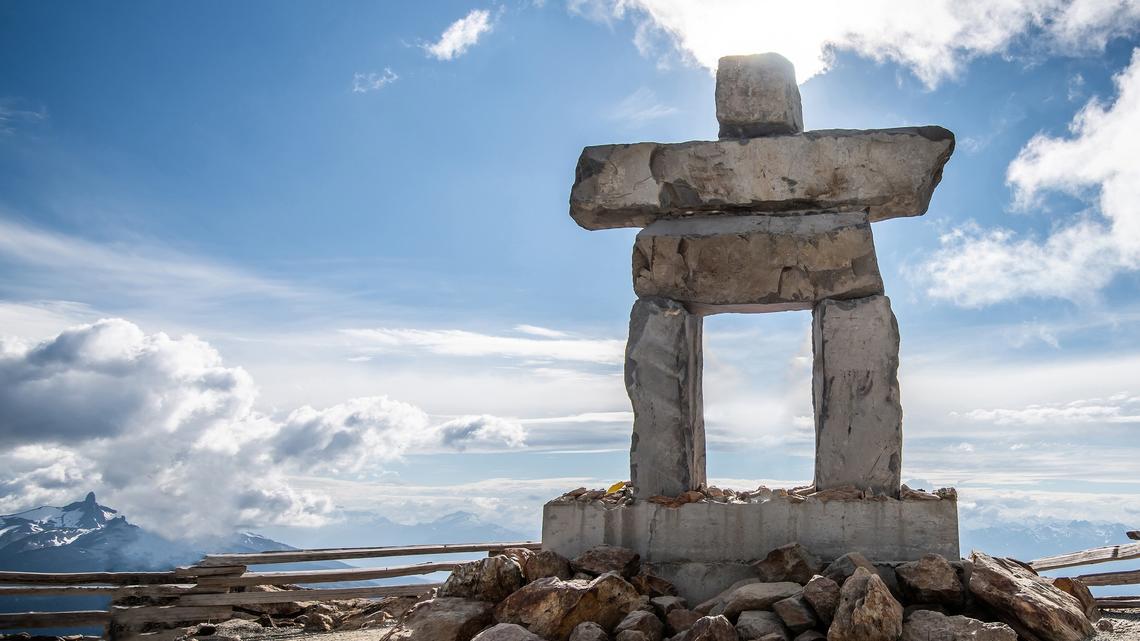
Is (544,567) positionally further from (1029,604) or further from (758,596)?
(1029,604)

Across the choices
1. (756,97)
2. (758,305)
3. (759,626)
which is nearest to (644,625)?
(759,626)

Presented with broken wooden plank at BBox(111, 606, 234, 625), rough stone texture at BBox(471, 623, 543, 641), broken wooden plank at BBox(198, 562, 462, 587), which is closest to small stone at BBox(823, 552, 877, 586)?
rough stone texture at BBox(471, 623, 543, 641)

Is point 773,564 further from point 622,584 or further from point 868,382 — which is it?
point 868,382

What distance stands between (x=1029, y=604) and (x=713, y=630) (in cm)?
167

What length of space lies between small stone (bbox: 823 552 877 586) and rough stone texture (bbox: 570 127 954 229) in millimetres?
2394

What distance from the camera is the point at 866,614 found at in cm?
410

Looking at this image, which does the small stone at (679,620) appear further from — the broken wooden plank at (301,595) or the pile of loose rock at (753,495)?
the broken wooden plank at (301,595)

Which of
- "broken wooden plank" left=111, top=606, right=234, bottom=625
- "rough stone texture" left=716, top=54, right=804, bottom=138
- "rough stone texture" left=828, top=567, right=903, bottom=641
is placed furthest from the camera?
"broken wooden plank" left=111, top=606, right=234, bottom=625

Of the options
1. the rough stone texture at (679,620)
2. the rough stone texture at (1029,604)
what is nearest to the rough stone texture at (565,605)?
the rough stone texture at (679,620)

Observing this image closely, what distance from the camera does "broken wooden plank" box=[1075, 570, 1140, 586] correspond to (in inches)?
386

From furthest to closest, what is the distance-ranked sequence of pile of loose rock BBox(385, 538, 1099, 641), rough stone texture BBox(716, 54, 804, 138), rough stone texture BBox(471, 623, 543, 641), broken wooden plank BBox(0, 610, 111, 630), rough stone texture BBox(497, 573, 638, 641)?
broken wooden plank BBox(0, 610, 111, 630), rough stone texture BBox(716, 54, 804, 138), rough stone texture BBox(497, 573, 638, 641), rough stone texture BBox(471, 623, 543, 641), pile of loose rock BBox(385, 538, 1099, 641)

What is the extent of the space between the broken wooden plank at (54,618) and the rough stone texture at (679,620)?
24.5 feet

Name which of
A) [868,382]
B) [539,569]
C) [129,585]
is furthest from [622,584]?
[129,585]

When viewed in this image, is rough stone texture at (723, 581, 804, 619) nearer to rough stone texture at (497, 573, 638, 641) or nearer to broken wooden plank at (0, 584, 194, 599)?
rough stone texture at (497, 573, 638, 641)
